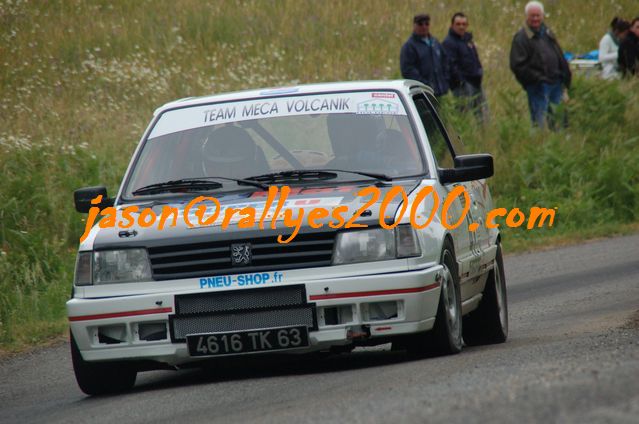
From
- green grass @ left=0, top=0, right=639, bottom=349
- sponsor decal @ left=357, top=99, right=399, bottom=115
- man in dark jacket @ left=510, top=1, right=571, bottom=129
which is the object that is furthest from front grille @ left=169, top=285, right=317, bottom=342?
man in dark jacket @ left=510, top=1, right=571, bottom=129

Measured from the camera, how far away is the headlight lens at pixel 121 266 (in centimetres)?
783

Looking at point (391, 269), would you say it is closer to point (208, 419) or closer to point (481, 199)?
point (208, 419)

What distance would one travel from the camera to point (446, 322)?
26.1ft

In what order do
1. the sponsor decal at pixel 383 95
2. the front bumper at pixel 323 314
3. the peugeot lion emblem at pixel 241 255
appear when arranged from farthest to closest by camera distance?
1. the sponsor decal at pixel 383 95
2. the peugeot lion emblem at pixel 241 255
3. the front bumper at pixel 323 314

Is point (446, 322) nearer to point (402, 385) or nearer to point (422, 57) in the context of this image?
point (402, 385)

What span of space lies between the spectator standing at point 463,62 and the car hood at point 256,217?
11772mm

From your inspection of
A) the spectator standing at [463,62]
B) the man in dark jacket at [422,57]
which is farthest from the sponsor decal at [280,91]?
the spectator standing at [463,62]

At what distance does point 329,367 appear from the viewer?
27.5 feet

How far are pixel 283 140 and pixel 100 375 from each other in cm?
183

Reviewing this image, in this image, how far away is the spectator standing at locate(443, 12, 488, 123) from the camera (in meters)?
19.8

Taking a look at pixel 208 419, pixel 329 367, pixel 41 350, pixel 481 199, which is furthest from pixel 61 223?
pixel 208 419

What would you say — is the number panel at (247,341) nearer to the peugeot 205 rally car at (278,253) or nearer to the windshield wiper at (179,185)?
the peugeot 205 rally car at (278,253)

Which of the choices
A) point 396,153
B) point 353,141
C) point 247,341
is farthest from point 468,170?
point 247,341

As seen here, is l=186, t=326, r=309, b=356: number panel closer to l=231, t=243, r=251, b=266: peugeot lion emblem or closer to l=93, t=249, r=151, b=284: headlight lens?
A: l=231, t=243, r=251, b=266: peugeot lion emblem
